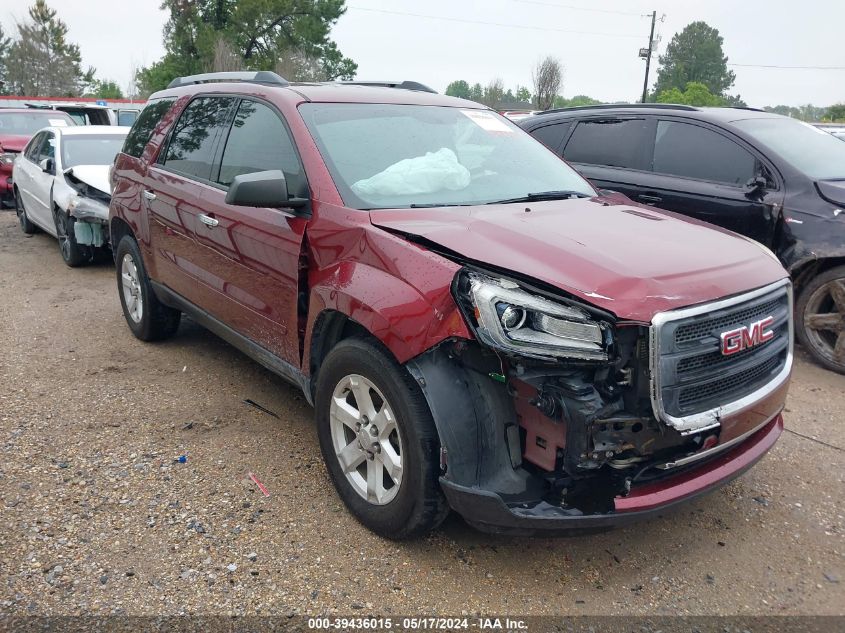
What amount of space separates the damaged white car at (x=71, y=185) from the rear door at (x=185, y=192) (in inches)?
131

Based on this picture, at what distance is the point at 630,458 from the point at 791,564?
105 cm

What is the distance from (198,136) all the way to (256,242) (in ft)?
4.05

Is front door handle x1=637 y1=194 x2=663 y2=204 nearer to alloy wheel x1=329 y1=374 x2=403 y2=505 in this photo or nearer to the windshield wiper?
the windshield wiper

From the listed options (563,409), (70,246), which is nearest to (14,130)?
(70,246)

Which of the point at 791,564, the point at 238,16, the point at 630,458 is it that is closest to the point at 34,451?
the point at 630,458

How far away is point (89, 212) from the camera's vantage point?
7645 millimetres

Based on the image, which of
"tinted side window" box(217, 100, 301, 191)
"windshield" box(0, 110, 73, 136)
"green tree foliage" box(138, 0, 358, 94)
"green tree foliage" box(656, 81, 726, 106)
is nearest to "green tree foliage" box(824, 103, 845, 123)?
"green tree foliage" box(656, 81, 726, 106)

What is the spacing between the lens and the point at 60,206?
26.7 ft

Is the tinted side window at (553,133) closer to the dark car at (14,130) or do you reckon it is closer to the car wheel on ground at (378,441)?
the car wheel on ground at (378,441)

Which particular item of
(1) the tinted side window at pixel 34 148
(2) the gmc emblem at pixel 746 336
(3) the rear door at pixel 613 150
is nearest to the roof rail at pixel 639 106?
(3) the rear door at pixel 613 150

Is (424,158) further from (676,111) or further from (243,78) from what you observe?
(676,111)

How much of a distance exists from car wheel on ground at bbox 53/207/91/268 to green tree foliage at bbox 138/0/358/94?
32.4 m

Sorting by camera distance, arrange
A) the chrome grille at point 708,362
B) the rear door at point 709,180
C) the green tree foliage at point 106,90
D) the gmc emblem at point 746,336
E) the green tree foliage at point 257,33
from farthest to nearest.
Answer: the green tree foliage at point 106,90
the green tree foliage at point 257,33
the rear door at point 709,180
the gmc emblem at point 746,336
the chrome grille at point 708,362

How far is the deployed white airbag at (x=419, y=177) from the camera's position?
3237 mm
